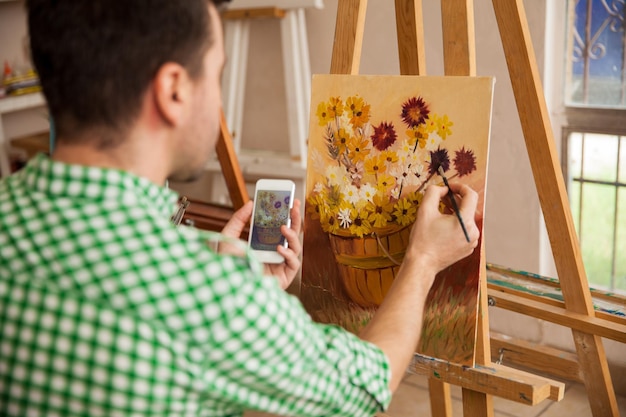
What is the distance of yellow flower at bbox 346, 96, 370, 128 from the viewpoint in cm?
169

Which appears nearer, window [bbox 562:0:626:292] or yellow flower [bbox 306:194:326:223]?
yellow flower [bbox 306:194:326:223]

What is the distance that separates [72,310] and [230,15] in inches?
96.2

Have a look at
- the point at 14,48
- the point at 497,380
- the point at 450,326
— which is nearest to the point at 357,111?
the point at 450,326

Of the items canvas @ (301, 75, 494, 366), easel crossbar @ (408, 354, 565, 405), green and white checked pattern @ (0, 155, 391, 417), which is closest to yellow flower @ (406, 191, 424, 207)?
canvas @ (301, 75, 494, 366)

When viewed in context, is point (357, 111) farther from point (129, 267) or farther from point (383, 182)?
point (129, 267)

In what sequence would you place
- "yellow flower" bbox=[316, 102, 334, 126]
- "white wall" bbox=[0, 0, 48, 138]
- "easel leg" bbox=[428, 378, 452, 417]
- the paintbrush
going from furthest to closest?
"white wall" bbox=[0, 0, 48, 138] < "easel leg" bbox=[428, 378, 452, 417] < "yellow flower" bbox=[316, 102, 334, 126] < the paintbrush

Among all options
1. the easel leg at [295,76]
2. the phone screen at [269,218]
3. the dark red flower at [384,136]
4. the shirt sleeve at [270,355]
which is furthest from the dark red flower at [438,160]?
the easel leg at [295,76]

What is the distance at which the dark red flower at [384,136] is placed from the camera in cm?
166

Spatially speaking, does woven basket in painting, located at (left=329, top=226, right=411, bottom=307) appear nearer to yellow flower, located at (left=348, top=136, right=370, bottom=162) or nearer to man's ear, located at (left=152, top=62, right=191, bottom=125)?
yellow flower, located at (left=348, top=136, right=370, bottom=162)

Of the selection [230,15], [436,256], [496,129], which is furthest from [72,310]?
[230,15]

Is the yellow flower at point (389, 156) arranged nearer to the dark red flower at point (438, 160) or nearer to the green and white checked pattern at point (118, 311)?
the dark red flower at point (438, 160)

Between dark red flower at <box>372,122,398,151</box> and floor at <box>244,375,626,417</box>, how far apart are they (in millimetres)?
1133

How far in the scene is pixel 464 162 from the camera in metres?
1.54

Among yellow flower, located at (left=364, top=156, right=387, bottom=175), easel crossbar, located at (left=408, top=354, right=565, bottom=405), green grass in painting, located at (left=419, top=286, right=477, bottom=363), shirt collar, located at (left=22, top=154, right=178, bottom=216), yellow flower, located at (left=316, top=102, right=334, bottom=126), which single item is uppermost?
yellow flower, located at (left=316, top=102, right=334, bottom=126)
